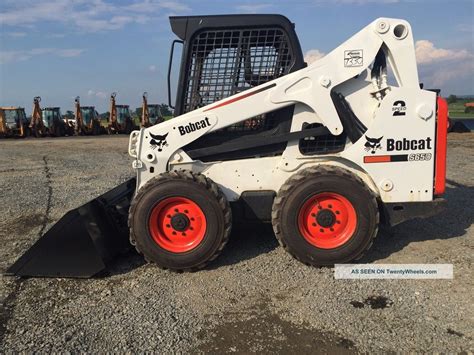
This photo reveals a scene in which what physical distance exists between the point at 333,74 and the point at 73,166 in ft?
33.0

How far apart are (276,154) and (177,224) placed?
131 centimetres

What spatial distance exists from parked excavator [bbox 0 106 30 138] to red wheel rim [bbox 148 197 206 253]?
88.1 ft

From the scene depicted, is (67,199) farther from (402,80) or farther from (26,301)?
(402,80)

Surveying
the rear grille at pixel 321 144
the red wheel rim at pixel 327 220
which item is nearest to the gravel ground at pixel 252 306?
the red wheel rim at pixel 327 220

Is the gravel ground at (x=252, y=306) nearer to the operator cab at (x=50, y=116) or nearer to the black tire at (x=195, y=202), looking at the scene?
the black tire at (x=195, y=202)

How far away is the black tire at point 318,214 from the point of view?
13.9 feet

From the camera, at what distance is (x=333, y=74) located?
4352 mm

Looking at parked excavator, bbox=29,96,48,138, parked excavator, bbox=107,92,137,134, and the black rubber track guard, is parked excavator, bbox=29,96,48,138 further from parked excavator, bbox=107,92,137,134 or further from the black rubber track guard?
the black rubber track guard

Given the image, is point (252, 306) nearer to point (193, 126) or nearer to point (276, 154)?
point (276, 154)

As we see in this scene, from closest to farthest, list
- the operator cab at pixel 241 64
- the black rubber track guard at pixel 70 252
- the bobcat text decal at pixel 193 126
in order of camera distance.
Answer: the black rubber track guard at pixel 70 252 < the bobcat text decal at pixel 193 126 < the operator cab at pixel 241 64

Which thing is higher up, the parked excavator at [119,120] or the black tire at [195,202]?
the parked excavator at [119,120]

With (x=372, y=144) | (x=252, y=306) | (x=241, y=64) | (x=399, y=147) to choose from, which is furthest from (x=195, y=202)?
(x=399, y=147)

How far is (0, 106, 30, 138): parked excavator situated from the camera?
2748 cm

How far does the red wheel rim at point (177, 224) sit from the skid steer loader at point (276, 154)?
0.01 metres
